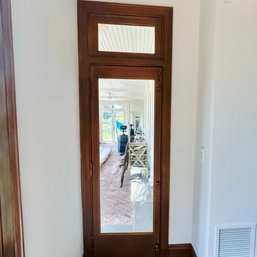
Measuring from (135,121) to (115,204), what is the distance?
956 mm

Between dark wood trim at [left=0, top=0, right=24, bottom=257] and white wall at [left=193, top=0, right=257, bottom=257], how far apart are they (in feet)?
5.15

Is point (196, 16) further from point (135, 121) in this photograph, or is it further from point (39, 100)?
point (39, 100)

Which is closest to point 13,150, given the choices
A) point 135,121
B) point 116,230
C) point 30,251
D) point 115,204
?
point 30,251

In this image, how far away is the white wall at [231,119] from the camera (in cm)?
180

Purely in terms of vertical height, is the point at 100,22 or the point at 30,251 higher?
the point at 100,22

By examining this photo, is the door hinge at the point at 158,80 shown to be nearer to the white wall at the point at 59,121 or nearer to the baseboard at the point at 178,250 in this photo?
the white wall at the point at 59,121

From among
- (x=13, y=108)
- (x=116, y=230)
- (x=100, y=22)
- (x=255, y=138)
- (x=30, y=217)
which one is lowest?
(x=116, y=230)

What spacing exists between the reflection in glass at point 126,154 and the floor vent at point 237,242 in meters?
0.75

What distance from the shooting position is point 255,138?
189 cm

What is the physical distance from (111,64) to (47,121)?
108 cm

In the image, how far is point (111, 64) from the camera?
215 centimetres

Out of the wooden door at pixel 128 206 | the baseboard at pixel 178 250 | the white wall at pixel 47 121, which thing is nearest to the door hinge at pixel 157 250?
the wooden door at pixel 128 206

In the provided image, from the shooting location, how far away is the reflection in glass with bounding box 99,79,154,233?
2.21 metres

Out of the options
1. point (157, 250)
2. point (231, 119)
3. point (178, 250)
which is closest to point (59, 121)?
point (231, 119)
